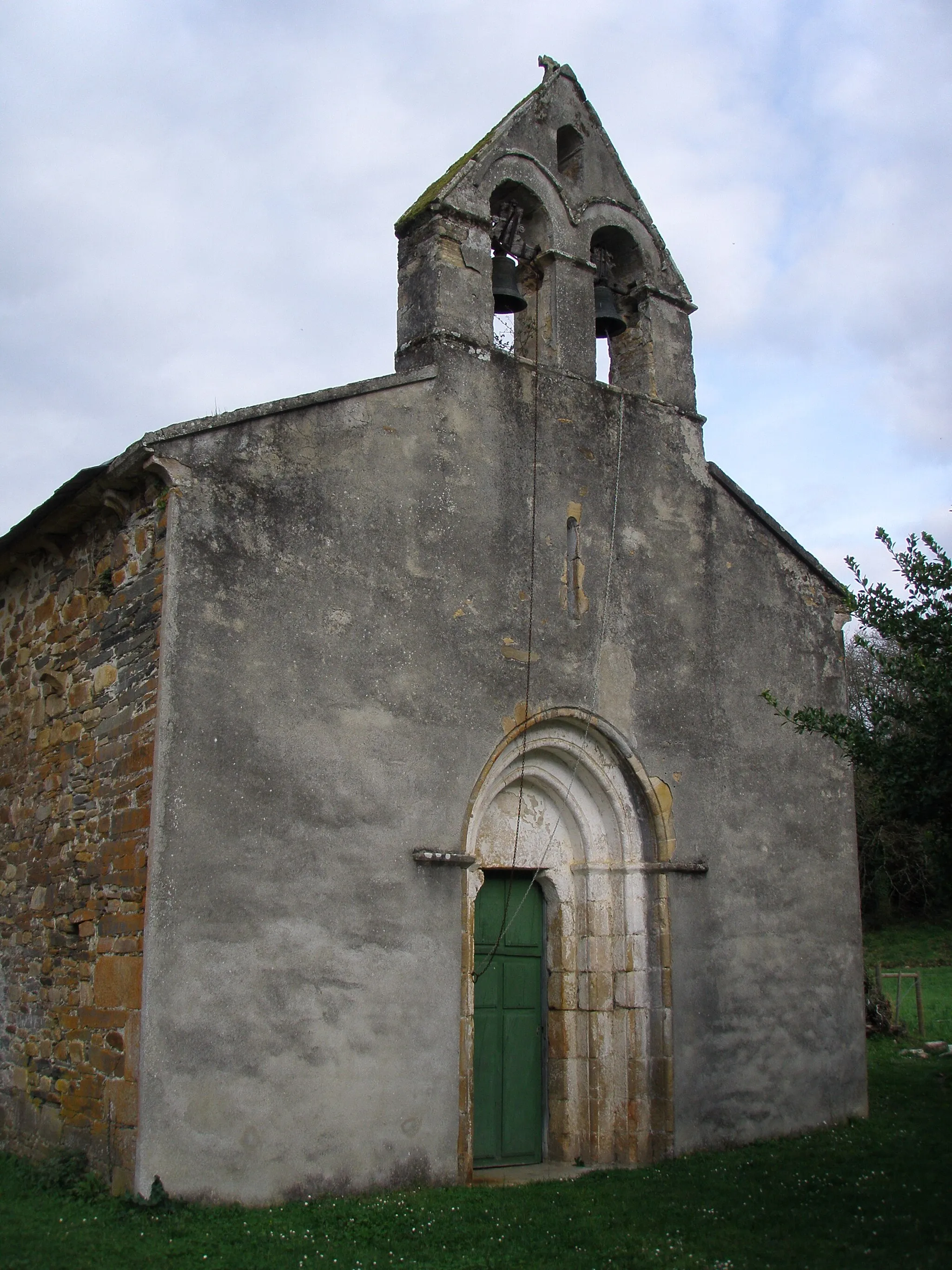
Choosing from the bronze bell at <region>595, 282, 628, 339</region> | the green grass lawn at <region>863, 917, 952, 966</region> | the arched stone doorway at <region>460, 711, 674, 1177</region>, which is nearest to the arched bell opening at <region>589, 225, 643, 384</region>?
the bronze bell at <region>595, 282, 628, 339</region>

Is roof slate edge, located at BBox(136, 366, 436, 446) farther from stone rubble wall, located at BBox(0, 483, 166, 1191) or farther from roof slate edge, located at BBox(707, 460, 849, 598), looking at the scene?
roof slate edge, located at BBox(707, 460, 849, 598)

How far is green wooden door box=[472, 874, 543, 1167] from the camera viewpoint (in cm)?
841

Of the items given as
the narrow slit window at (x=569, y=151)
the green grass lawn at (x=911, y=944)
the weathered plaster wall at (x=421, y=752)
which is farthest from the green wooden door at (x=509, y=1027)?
the green grass lawn at (x=911, y=944)

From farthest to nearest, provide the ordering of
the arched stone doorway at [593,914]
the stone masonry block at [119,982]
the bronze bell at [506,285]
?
the bronze bell at [506,285] → the arched stone doorway at [593,914] → the stone masonry block at [119,982]

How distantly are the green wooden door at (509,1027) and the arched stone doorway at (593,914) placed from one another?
109 millimetres

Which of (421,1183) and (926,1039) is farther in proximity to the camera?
(926,1039)

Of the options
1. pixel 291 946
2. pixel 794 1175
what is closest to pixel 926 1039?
pixel 794 1175

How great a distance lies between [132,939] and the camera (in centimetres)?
679

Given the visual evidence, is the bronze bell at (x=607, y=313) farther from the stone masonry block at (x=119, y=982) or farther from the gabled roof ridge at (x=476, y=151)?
the stone masonry block at (x=119, y=982)

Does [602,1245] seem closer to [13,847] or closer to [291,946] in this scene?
[291,946]

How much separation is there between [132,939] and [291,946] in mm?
951

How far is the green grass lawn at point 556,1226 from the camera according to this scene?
19.6 ft

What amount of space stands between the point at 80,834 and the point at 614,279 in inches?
263

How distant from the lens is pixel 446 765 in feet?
26.3
